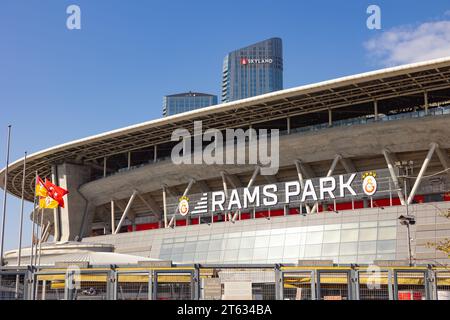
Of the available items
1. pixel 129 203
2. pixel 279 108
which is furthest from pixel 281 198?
→ pixel 129 203

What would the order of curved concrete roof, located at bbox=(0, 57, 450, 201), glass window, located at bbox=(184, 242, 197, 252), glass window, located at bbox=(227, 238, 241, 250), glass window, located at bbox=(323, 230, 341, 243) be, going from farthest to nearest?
glass window, located at bbox=(184, 242, 197, 252) → glass window, located at bbox=(227, 238, 241, 250) → glass window, located at bbox=(323, 230, 341, 243) → curved concrete roof, located at bbox=(0, 57, 450, 201)

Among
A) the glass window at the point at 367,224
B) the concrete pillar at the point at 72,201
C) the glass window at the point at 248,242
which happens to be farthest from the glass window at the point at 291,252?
the concrete pillar at the point at 72,201

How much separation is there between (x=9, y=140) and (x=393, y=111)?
40167mm

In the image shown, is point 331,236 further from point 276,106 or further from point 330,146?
point 276,106

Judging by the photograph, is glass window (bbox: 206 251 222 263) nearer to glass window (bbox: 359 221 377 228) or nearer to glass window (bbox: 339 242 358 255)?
glass window (bbox: 339 242 358 255)

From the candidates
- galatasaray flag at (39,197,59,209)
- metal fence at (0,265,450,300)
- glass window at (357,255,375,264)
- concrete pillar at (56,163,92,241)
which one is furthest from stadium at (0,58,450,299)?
metal fence at (0,265,450,300)

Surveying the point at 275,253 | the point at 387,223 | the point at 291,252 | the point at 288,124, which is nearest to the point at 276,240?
the point at 275,253

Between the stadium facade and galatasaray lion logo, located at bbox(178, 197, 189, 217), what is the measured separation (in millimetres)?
427

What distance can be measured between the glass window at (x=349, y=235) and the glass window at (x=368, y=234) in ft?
1.66

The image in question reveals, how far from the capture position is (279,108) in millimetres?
65750

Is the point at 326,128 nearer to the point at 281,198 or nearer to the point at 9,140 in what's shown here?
the point at 281,198

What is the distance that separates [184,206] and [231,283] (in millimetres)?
54356

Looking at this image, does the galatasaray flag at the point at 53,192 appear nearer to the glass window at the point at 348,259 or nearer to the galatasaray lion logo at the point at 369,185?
the glass window at the point at 348,259

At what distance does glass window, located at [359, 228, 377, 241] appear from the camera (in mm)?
54531
